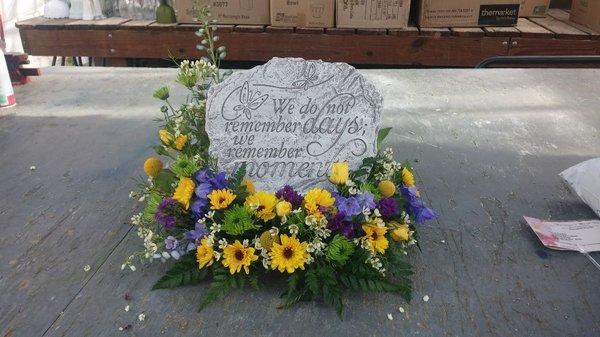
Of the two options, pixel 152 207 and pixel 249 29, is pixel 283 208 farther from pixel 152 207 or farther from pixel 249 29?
pixel 249 29

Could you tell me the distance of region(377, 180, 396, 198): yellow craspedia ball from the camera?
39.4 inches

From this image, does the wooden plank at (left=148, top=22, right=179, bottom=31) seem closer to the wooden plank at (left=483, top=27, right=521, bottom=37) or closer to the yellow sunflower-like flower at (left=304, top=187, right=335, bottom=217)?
the wooden plank at (left=483, top=27, right=521, bottom=37)

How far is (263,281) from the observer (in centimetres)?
96

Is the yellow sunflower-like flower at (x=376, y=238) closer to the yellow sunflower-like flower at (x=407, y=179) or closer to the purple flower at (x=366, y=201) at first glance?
the purple flower at (x=366, y=201)

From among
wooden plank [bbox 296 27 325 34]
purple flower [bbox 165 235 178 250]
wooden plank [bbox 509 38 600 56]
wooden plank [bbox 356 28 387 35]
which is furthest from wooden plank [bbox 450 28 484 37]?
purple flower [bbox 165 235 178 250]

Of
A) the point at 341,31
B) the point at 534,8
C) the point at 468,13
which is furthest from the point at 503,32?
the point at 341,31

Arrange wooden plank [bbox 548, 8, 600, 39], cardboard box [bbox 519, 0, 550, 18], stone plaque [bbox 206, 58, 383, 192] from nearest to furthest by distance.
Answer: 1. stone plaque [bbox 206, 58, 383, 192]
2. wooden plank [bbox 548, 8, 600, 39]
3. cardboard box [bbox 519, 0, 550, 18]

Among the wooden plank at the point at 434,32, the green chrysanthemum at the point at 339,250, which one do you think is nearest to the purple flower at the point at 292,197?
the green chrysanthemum at the point at 339,250

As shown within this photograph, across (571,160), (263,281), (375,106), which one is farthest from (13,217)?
(571,160)

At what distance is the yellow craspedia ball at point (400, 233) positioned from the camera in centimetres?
95

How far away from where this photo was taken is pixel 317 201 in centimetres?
94

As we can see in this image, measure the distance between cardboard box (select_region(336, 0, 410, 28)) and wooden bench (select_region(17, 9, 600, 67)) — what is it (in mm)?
49

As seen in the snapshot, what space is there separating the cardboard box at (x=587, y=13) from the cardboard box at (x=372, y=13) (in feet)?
3.76

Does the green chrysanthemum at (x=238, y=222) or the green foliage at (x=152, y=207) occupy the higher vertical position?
the green chrysanthemum at (x=238, y=222)
